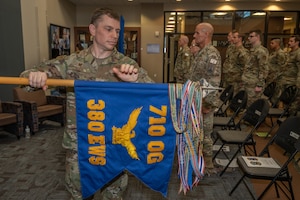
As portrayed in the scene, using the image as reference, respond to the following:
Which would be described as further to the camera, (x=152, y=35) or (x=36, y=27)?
(x=152, y=35)

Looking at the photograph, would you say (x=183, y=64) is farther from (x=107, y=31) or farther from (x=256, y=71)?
(x=107, y=31)

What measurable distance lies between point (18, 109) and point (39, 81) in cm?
336

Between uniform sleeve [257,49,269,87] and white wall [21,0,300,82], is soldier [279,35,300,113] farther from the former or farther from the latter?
white wall [21,0,300,82]

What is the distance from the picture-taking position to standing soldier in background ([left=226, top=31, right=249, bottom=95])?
6668 mm

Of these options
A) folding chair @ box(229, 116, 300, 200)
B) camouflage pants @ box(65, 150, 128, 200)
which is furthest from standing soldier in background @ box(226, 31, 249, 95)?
camouflage pants @ box(65, 150, 128, 200)

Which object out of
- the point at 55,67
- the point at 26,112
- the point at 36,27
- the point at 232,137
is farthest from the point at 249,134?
the point at 36,27

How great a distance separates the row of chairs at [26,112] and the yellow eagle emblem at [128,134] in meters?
2.91

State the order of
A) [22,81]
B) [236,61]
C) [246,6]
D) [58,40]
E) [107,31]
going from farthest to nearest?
[246,6] → [58,40] → [236,61] → [107,31] → [22,81]

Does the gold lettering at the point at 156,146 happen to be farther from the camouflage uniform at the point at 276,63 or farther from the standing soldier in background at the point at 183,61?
the camouflage uniform at the point at 276,63

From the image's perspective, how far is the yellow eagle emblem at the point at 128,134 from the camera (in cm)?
146

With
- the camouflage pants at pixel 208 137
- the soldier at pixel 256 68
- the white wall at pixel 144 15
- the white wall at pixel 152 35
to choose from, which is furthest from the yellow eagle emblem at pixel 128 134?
the white wall at pixel 152 35

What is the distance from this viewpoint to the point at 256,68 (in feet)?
16.8

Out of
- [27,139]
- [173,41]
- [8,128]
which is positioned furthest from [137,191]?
[173,41]

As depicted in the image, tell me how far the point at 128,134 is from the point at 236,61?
19.8 ft
